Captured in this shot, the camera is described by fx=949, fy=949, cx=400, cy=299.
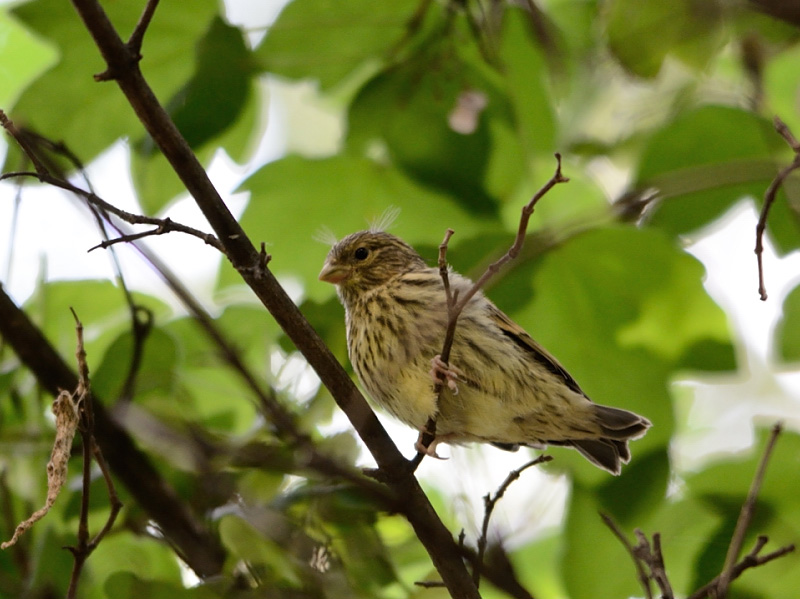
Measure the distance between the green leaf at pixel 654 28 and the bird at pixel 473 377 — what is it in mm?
1037

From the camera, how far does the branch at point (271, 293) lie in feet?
7.58

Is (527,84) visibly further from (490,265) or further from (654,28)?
(490,265)

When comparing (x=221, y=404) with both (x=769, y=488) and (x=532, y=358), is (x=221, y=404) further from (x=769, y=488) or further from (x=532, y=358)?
(x=769, y=488)

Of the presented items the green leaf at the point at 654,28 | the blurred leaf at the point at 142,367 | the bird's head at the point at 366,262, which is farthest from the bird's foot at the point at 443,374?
the green leaf at the point at 654,28

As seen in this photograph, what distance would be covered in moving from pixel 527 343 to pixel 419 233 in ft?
2.05

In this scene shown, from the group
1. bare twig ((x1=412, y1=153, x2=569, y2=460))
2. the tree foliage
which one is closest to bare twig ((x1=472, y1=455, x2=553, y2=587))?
bare twig ((x1=412, y1=153, x2=569, y2=460))

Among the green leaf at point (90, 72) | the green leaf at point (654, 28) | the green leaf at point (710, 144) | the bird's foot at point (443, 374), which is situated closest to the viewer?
the bird's foot at point (443, 374)

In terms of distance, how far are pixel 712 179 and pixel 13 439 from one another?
2.67m

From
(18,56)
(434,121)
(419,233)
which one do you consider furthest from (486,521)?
(18,56)

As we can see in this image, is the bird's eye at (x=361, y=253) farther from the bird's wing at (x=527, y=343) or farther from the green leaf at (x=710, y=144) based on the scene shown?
the green leaf at (x=710, y=144)

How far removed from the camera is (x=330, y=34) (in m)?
3.69

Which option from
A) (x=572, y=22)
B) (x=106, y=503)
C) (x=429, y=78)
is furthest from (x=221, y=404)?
(x=572, y=22)

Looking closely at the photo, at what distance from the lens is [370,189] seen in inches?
149

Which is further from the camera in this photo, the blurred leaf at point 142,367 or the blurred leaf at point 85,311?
the blurred leaf at point 85,311
